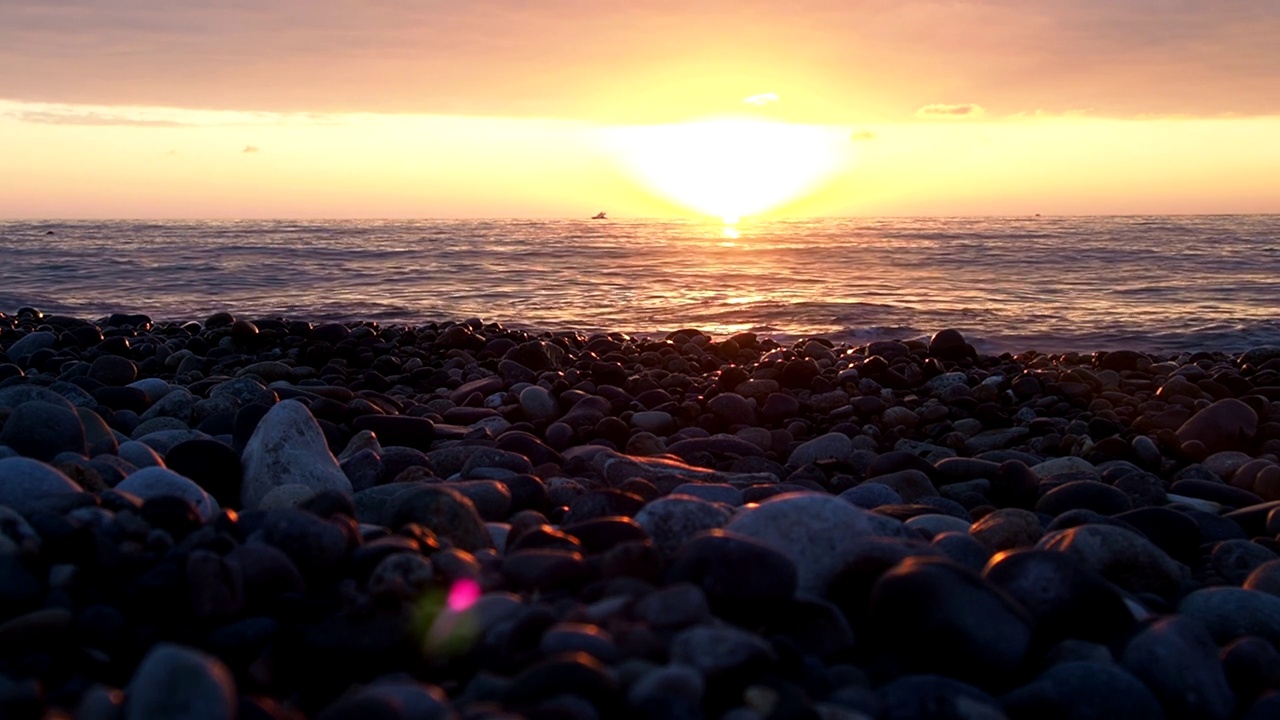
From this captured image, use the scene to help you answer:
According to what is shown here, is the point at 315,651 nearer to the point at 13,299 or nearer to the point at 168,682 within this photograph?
the point at 168,682

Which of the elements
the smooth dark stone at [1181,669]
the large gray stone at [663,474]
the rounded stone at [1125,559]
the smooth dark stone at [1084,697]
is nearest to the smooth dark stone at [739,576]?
the smooth dark stone at [1084,697]

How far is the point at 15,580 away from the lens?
2.14m

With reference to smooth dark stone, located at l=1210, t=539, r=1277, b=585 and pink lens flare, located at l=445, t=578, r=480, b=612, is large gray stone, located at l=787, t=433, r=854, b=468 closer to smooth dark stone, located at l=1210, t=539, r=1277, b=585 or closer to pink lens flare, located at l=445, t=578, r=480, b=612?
smooth dark stone, located at l=1210, t=539, r=1277, b=585

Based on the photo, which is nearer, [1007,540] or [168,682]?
[168,682]

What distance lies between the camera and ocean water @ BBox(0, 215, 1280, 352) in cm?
1473

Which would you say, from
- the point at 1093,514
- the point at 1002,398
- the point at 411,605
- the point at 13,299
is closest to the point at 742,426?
the point at 1002,398

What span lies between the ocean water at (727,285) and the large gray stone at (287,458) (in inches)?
404

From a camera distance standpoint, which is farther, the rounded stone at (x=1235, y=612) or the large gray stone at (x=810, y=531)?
the rounded stone at (x=1235, y=612)

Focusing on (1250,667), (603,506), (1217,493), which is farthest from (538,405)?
(1250,667)

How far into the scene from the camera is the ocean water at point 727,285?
580 inches

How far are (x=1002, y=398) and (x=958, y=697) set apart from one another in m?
5.96

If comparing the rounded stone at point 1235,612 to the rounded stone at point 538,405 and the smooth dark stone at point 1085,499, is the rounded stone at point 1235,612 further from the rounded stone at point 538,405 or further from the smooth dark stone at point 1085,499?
the rounded stone at point 538,405

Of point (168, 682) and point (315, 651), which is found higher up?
point (168, 682)

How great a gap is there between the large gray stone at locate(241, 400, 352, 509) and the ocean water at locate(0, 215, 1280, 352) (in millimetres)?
10251
